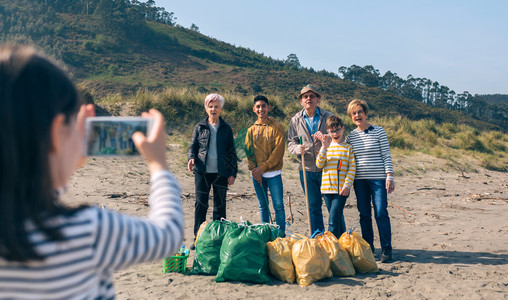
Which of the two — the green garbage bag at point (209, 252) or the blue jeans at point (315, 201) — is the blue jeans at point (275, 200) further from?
the green garbage bag at point (209, 252)

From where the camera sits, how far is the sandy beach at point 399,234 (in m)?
4.06

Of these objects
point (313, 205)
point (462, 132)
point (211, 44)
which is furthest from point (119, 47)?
point (313, 205)

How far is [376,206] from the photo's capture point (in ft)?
16.6

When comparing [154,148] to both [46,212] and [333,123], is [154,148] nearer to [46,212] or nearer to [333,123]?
[46,212]

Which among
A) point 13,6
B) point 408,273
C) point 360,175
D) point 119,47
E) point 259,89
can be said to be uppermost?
point 13,6

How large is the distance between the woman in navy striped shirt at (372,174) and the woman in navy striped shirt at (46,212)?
4.33 metres

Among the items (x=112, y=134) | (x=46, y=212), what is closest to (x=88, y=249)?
(x=46, y=212)

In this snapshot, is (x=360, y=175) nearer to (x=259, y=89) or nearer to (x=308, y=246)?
(x=308, y=246)

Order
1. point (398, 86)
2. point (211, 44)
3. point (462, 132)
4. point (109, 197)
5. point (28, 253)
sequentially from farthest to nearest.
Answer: point (398, 86) → point (211, 44) → point (462, 132) → point (109, 197) → point (28, 253)

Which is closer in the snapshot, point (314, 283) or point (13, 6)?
point (314, 283)

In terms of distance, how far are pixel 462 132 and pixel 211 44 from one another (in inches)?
2071

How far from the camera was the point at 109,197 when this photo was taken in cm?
819

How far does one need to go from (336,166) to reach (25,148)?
4.51 m

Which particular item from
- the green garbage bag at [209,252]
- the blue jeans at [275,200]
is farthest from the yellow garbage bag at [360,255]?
the green garbage bag at [209,252]
